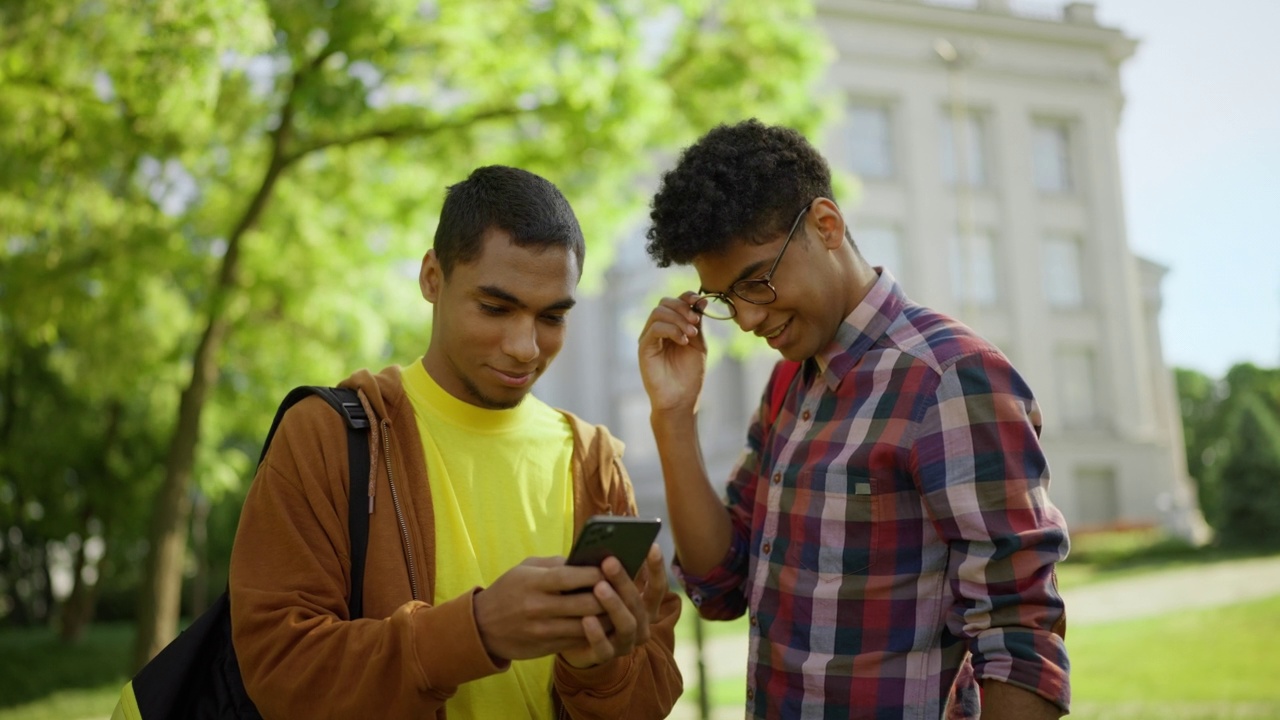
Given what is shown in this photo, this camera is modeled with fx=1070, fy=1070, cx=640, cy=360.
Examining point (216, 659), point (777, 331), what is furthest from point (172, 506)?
point (777, 331)

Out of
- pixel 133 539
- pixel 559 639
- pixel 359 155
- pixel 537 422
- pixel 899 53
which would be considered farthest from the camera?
pixel 899 53

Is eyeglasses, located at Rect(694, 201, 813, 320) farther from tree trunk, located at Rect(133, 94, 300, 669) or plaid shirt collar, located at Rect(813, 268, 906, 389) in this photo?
tree trunk, located at Rect(133, 94, 300, 669)

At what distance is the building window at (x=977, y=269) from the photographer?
107 ft

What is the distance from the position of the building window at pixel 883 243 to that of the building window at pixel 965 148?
2687 millimetres

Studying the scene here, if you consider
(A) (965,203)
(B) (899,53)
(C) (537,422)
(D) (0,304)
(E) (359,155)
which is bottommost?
(C) (537,422)

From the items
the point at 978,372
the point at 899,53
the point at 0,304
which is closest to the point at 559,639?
the point at 978,372

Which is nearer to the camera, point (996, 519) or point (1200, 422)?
point (996, 519)

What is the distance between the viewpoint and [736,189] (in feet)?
8.79

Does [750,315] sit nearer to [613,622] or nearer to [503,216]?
[503,216]

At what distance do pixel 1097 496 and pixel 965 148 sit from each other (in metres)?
11.7

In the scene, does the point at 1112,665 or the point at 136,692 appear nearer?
the point at 136,692

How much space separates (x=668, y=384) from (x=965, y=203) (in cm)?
3186

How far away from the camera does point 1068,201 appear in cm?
3444

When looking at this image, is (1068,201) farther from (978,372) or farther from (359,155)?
(978,372)
